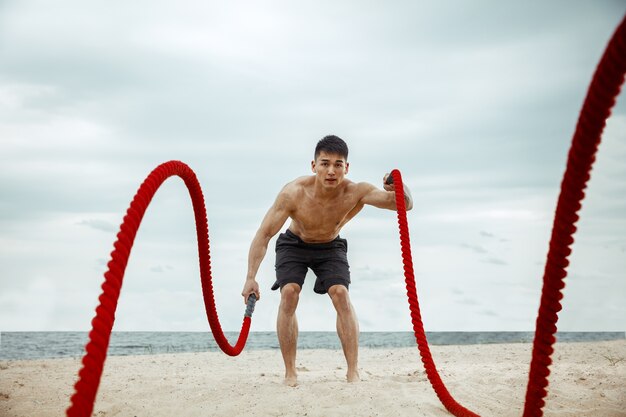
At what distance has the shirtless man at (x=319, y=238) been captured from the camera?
16.0 ft

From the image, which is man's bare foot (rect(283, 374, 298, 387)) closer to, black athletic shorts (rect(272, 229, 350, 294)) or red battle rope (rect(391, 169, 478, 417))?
black athletic shorts (rect(272, 229, 350, 294))

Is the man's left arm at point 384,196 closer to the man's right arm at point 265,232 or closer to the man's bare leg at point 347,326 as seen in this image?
the man's right arm at point 265,232

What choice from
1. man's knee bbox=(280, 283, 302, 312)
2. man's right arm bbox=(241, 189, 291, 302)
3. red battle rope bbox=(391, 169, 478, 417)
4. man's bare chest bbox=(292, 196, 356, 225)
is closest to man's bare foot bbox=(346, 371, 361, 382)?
man's knee bbox=(280, 283, 302, 312)

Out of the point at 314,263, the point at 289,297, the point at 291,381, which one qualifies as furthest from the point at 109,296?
the point at 314,263

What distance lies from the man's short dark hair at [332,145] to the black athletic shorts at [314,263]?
965 mm

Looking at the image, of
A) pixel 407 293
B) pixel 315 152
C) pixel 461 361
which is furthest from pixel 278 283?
pixel 461 361

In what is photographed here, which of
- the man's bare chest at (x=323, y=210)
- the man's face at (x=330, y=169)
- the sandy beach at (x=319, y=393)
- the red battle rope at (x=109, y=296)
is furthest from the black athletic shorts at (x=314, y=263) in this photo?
the red battle rope at (x=109, y=296)

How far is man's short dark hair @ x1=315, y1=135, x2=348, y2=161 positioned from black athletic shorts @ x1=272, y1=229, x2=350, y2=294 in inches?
38.0

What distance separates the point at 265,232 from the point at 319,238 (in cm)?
58

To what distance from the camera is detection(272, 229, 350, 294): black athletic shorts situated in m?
5.18

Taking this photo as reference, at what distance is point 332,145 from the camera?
15.7 feet

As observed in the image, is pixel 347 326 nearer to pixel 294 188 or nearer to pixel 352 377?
pixel 352 377

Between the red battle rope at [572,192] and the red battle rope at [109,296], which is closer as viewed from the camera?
the red battle rope at [572,192]

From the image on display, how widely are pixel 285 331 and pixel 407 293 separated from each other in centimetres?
166
